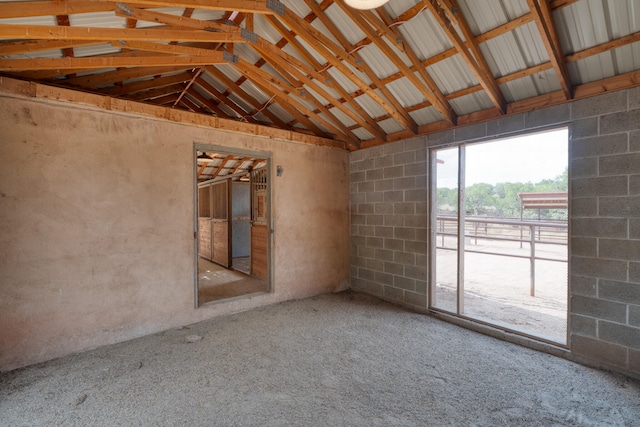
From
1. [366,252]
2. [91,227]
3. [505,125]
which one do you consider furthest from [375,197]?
[91,227]

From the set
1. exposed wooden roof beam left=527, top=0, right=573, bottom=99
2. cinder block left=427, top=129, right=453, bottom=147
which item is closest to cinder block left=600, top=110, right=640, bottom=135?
exposed wooden roof beam left=527, top=0, right=573, bottom=99

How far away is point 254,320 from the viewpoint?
4008mm

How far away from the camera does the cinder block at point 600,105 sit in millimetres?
2713

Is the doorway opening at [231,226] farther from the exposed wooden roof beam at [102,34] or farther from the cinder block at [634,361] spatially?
the cinder block at [634,361]

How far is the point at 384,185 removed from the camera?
16.1 feet

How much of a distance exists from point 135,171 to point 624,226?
5059mm

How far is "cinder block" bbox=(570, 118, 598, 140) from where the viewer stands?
2.87m

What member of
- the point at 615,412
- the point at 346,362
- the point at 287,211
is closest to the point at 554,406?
the point at 615,412

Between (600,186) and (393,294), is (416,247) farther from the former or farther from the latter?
(600,186)

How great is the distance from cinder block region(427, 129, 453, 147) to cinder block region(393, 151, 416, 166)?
11.9 inches

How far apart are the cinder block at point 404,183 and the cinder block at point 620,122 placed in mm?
2114

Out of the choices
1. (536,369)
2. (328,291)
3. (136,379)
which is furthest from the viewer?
(328,291)

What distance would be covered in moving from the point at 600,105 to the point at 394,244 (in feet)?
9.47

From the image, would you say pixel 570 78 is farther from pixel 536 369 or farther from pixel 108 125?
pixel 108 125
